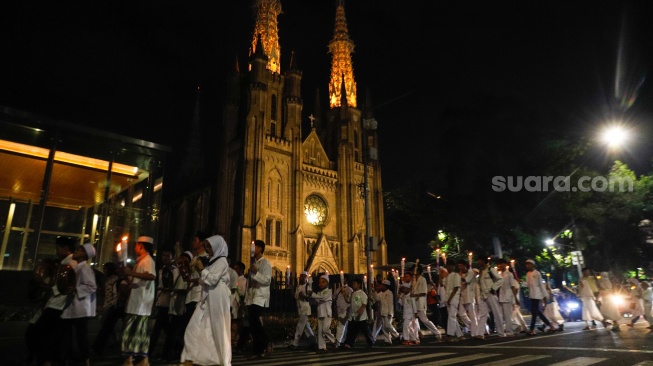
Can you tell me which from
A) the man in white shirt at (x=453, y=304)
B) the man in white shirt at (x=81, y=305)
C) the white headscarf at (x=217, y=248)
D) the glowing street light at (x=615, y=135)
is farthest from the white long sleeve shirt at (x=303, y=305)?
the glowing street light at (x=615, y=135)

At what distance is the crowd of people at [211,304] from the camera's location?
4.91 meters

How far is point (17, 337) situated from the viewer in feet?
26.1

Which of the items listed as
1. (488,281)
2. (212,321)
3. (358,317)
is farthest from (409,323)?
(212,321)

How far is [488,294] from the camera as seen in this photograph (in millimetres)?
9711

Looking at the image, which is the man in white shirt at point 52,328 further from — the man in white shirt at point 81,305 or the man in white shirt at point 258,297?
the man in white shirt at point 258,297

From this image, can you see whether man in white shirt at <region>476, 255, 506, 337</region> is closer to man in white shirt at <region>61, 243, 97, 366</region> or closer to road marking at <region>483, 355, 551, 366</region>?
road marking at <region>483, 355, 551, 366</region>

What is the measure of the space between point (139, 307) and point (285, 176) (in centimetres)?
3016

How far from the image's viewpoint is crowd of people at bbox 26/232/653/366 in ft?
16.1

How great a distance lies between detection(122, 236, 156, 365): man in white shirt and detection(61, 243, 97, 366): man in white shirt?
47 centimetres

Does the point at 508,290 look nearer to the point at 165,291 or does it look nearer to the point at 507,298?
the point at 507,298

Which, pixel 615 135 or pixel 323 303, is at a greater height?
pixel 615 135

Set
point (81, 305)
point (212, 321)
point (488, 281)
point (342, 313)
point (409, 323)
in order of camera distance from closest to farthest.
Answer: point (212, 321), point (81, 305), point (409, 323), point (488, 281), point (342, 313)

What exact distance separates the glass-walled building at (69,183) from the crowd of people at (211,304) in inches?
172

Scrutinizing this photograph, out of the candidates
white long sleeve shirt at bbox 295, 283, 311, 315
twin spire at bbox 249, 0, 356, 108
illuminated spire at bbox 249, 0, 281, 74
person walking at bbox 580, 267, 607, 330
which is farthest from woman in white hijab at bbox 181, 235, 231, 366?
illuminated spire at bbox 249, 0, 281, 74
